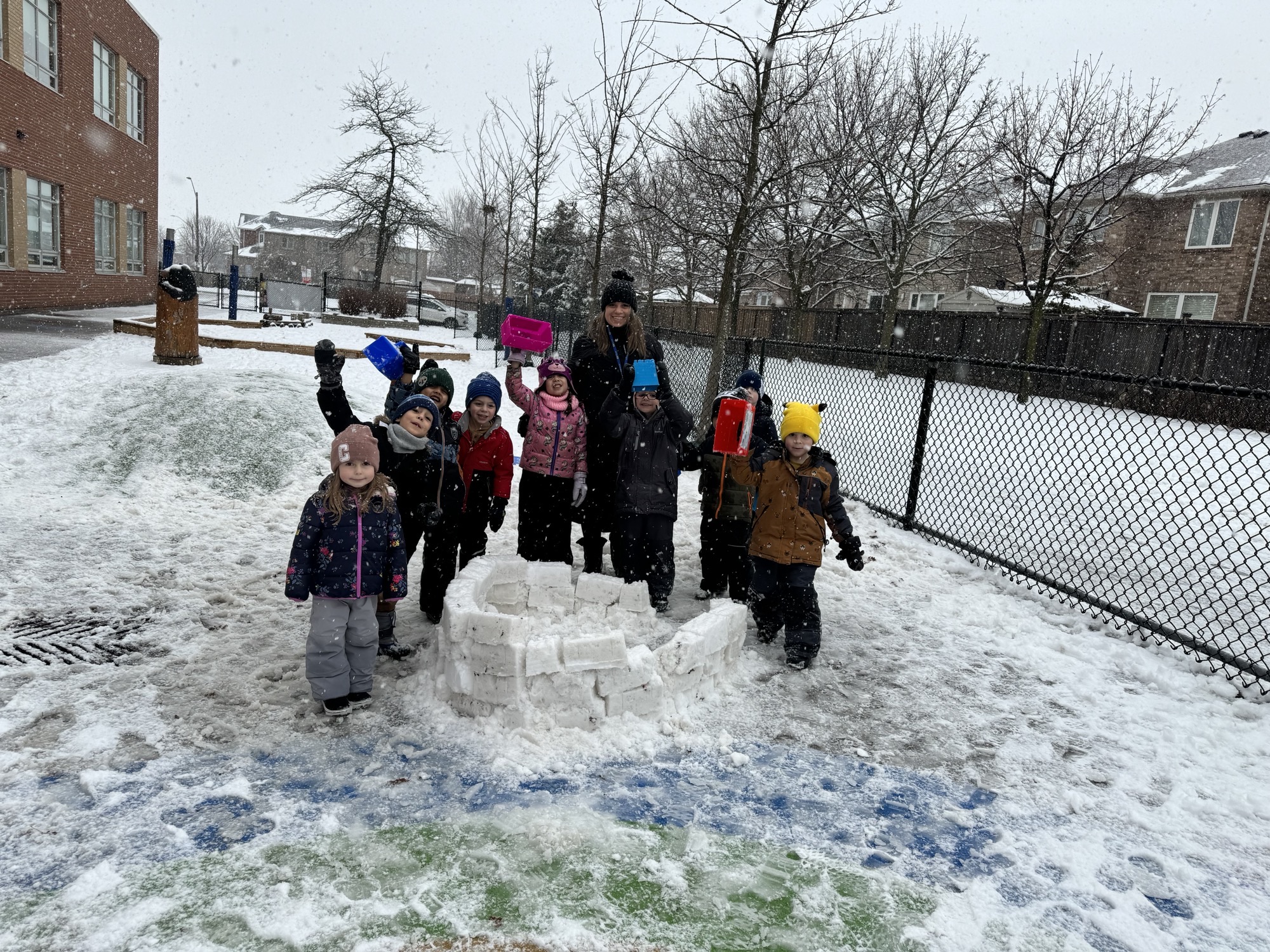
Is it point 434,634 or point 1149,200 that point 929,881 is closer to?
Result: point 434,634

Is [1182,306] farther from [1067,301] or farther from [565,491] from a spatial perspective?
[565,491]

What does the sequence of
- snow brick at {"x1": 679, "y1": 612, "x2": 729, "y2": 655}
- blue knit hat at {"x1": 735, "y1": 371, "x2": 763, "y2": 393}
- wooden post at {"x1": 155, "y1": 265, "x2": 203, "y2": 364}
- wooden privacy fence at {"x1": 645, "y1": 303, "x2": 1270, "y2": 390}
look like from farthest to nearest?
wooden privacy fence at {"x1": 645, "y1": 303, "x2": 1270, "y2": 390}, wooden post at {"x1": 155, "y1": 265, "x2": 203, "y2": 364}, blue knit hat at {"x1": 735, "y1": 371, "x2": 763, "y2": 393}, snow brick at {"x1": 679, "y1": 612, "x2": 729, "y2": 655}

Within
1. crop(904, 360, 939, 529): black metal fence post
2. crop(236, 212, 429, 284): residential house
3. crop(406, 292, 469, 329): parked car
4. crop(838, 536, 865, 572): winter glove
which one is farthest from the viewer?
crop(236, 212, 429, 284): residential house

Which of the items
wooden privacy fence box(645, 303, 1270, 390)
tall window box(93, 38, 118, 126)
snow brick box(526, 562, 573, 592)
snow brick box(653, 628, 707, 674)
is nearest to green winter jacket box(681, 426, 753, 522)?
snow brick box(526, 562, 573, 592)

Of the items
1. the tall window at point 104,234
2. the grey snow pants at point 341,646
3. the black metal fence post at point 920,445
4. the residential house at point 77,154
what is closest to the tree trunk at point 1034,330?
the black metal fence post at point 920,445

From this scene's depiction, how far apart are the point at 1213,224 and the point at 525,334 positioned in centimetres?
2538

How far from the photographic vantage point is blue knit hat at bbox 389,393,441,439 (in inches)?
159

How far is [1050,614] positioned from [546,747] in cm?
370

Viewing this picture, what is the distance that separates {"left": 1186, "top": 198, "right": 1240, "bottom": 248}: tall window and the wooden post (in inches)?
1012

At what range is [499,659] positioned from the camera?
11.0 feet

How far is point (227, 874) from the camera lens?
245cm

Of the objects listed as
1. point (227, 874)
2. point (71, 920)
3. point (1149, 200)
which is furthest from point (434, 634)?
point (1149, 200)

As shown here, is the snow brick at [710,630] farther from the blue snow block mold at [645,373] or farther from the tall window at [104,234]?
the tall window at [104,234]

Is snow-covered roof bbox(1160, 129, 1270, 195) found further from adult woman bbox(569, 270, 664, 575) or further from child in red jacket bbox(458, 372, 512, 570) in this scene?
child in red jacket bbox(458, 372, 512, 570)
